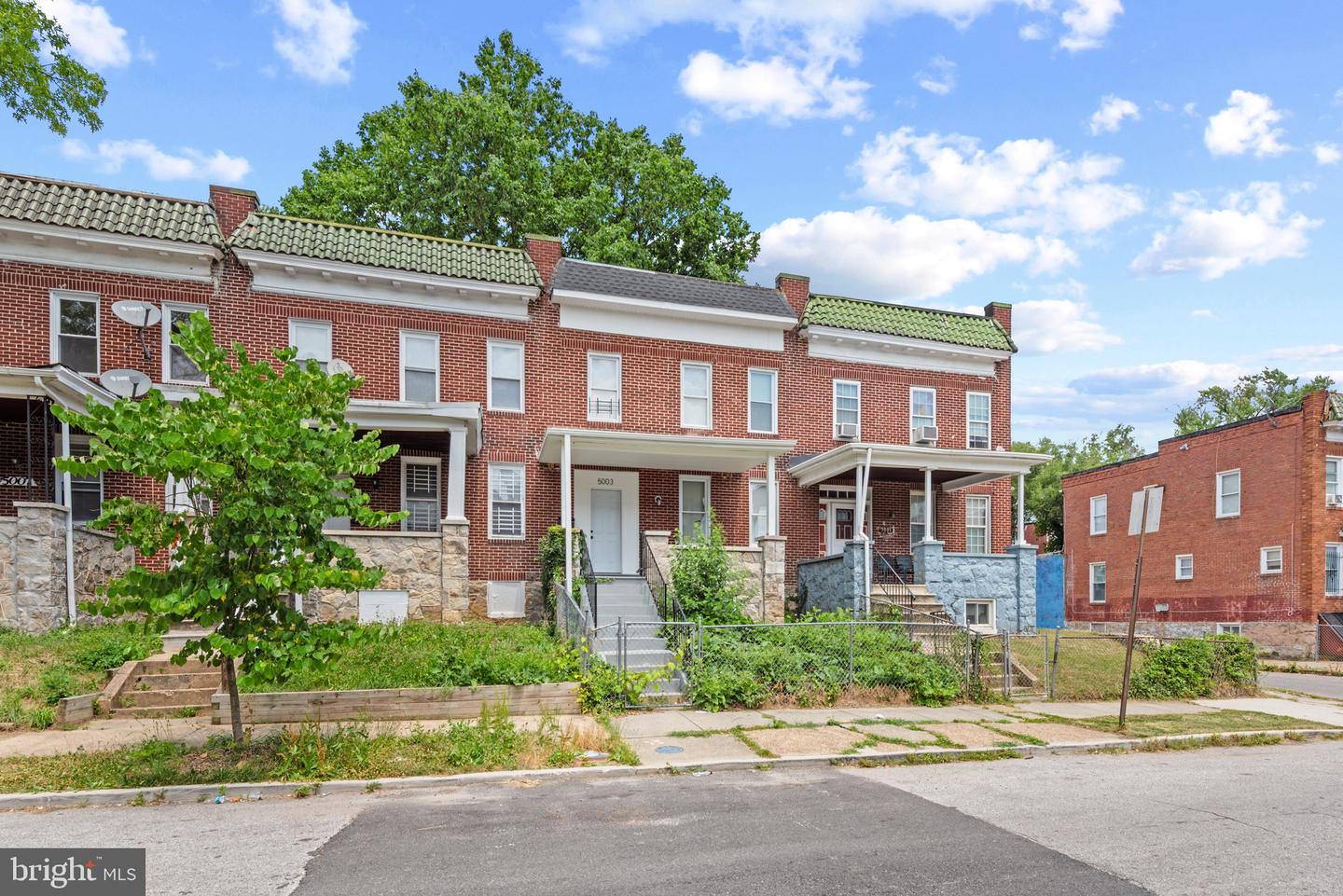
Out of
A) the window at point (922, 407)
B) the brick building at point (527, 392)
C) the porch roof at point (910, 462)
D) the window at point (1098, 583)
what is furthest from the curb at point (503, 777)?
the window at point (1098, 583)

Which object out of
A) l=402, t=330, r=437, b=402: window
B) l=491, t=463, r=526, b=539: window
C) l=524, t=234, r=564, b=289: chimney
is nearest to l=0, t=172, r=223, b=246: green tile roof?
l=402, t=330, r=437, b=402: window

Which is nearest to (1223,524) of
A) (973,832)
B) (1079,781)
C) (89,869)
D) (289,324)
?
(1079,781)

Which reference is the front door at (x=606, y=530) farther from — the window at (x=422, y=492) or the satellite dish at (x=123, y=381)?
the satellite dish at (x=123, y=381)

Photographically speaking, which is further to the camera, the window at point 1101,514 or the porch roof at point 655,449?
the window at point 1101,514

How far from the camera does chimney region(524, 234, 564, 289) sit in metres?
20.5

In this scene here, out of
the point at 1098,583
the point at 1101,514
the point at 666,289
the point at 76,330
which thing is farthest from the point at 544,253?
the point at 1098,583

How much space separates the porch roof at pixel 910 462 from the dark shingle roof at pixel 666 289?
416cm

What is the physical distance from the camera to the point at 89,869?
19.1 feet

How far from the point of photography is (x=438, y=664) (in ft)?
38.5

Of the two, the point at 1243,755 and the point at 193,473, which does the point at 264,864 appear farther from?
the point at 1243,755

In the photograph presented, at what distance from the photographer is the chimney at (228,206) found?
18188 mm

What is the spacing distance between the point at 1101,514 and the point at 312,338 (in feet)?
102

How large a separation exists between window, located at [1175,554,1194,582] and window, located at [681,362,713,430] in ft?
66.4

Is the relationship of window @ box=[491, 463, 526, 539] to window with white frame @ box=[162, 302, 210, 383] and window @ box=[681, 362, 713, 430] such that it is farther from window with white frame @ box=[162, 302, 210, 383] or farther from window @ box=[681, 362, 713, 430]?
window with white frame @ box=[162, 302, 210, 383]
